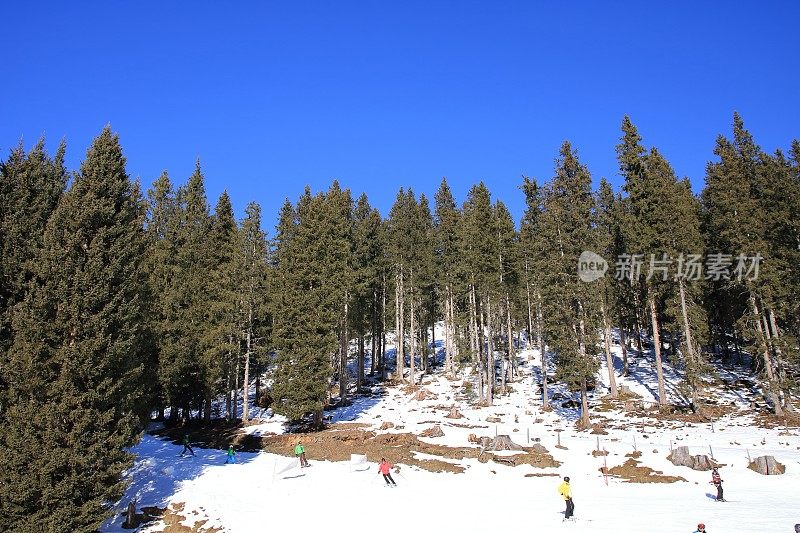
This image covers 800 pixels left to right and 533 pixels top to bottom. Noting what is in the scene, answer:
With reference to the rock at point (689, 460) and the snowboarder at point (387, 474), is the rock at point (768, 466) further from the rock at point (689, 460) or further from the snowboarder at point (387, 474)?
the snowboarder at point (387, 474)

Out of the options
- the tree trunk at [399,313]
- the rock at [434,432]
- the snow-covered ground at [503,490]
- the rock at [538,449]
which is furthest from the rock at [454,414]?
the tree trunk at [399,313]

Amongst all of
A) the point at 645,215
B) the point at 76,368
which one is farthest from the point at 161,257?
the point at 645,215

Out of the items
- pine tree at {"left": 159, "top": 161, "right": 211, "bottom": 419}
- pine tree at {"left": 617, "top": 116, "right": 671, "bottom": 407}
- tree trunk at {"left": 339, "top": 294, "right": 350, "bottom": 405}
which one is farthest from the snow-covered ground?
tree trunk at {"left": 339, "top": 294, "right": 350, "bottom": 405}

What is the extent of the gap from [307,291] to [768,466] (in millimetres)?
28232

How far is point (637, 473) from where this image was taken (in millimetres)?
24031

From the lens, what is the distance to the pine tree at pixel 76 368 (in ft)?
51.5

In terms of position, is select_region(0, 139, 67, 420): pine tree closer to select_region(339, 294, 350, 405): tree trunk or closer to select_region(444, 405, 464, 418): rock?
select_region(339, 294, 350, 405): tree trunk

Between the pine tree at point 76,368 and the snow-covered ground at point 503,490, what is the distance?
3591 millimetres

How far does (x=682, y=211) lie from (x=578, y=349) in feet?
48.2

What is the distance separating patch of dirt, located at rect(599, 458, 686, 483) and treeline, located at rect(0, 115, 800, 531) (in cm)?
950

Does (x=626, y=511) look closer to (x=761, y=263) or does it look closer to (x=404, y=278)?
(x=761, y=263)

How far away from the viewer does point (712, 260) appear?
132 feet

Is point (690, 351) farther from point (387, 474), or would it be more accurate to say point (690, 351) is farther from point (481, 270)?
point (387, 474)

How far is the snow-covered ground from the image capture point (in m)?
17.4
